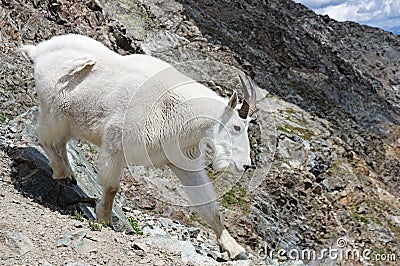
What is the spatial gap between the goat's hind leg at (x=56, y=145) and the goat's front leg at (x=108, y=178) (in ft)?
3.34

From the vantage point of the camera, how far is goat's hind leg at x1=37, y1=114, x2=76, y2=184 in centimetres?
811

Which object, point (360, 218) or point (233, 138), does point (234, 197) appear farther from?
point (233, 138)

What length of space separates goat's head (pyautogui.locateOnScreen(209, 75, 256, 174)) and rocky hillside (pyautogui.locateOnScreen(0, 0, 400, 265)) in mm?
762

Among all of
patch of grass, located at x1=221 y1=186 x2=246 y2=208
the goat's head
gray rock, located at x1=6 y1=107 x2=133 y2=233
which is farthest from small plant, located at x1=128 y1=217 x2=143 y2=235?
patch of grass, located at x1=221 y1=186 x2=246 y2=208

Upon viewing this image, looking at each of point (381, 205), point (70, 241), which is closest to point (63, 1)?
point (70, 241)

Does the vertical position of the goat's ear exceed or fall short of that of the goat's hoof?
it exceeds it

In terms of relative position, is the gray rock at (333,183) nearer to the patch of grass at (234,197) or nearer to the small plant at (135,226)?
the patch of grass at (234,197)

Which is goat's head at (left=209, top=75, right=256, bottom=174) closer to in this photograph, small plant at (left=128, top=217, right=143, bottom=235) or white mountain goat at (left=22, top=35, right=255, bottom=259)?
white mountain goat at (left=22, top=35, right=255, bottom=259)

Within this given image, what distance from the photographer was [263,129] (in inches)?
413

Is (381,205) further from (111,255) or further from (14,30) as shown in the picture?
(111,255)

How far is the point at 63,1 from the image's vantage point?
18.2m

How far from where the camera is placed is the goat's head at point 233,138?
273 inches

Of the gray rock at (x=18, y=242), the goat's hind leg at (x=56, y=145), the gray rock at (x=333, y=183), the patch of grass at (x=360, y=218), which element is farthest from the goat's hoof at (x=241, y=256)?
the gray rock at (x=333, y=183)

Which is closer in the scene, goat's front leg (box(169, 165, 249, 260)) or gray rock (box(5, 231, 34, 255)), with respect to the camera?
gray rock (box(5, 231, 34, 255))
